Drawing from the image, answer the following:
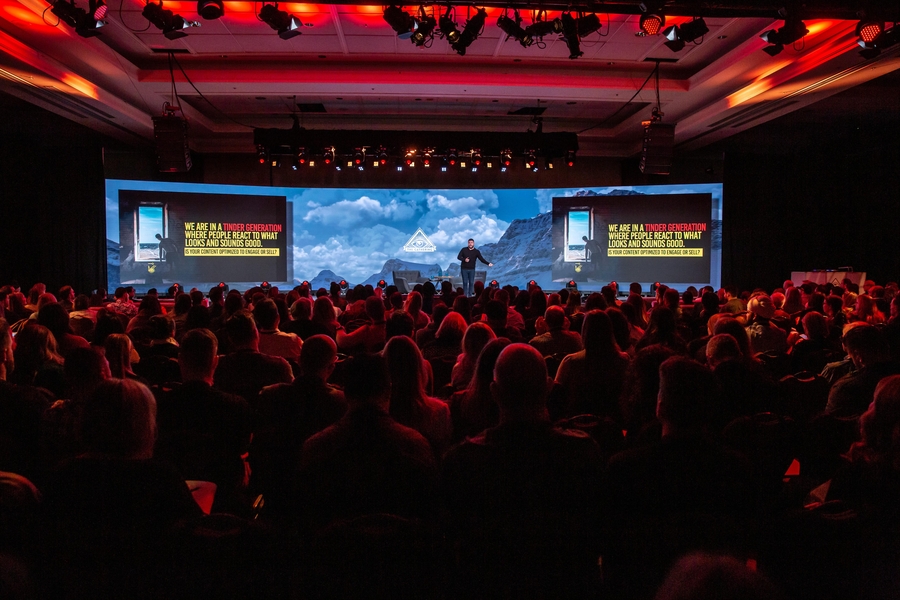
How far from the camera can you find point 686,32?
621 centimetres

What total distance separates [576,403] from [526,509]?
1672 mm

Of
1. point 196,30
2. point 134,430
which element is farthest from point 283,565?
point 196,30

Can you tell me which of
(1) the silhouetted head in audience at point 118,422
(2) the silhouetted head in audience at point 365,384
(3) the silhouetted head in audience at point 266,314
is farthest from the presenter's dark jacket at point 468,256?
(1) the silhouetted head in audience at point 118,422

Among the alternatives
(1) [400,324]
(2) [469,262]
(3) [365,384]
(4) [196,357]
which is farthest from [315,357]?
(2) [469,262]

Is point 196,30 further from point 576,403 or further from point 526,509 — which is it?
point 526,509

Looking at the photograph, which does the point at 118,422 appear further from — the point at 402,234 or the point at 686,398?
the point at 402,234

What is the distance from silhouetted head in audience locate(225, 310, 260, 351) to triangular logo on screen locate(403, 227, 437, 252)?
1139 cm

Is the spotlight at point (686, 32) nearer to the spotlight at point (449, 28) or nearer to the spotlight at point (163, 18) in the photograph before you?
the spotlight at point (449, 28)

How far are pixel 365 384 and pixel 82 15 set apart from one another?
574 centimetres

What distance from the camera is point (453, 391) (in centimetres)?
337

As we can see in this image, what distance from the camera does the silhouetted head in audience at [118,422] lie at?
1751mm

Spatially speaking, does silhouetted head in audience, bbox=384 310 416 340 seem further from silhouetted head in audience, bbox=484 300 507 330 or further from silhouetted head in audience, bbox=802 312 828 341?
silhouetted head in audience, bbox=802 312 828 341

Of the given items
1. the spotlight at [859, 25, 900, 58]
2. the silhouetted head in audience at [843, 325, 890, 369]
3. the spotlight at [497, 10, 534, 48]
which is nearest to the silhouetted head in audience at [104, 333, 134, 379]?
the silhouetted head in audience at [843, 325, 890, 369]

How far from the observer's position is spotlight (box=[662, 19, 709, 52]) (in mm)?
6113
